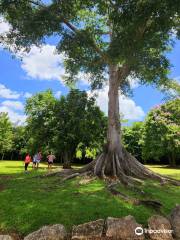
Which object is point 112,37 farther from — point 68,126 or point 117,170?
point 68,126

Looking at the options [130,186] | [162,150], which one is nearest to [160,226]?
[130,186]

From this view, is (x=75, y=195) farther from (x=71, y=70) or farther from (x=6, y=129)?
(x=6, y=129)

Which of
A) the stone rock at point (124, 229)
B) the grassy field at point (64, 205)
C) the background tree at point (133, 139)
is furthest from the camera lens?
the background tree at point (133, 139)

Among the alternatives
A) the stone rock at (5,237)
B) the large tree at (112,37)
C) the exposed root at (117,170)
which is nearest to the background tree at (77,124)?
the large tree at (112,37)

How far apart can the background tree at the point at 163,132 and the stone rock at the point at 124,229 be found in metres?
47.0

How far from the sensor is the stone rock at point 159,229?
1045cm

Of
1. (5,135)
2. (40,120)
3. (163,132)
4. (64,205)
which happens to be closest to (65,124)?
(40,120)

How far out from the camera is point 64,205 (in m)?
13.7

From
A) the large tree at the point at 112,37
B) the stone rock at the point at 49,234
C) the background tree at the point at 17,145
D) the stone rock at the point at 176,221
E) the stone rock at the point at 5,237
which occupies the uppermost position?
the background tree at the point at 17,145

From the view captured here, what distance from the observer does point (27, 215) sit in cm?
1242

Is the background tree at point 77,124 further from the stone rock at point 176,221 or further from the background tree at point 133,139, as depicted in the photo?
the background tree at point 133,139

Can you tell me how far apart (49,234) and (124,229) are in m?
2.36

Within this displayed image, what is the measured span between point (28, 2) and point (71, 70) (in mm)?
6052

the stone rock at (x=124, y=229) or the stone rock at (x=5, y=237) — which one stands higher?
the stone rock at (x=124, y=229)
